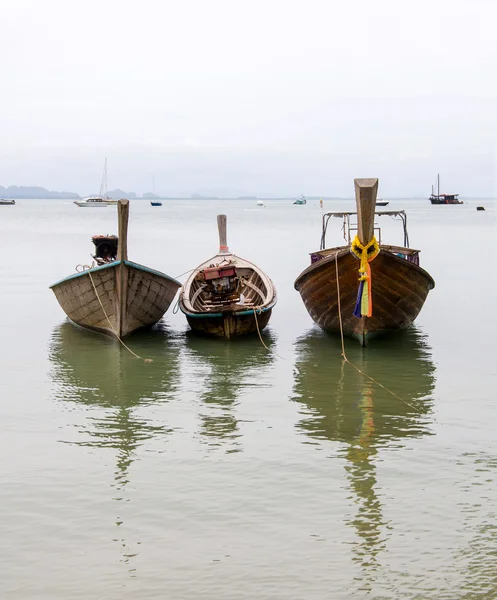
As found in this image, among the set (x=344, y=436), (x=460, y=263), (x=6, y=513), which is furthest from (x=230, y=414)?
(x=460, y=263)

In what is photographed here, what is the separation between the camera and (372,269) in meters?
15.1

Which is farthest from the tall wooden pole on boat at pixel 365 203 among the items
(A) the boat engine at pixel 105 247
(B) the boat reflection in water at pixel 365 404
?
(A) the boat engine at pixel 105 247

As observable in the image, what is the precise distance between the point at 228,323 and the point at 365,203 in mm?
4207

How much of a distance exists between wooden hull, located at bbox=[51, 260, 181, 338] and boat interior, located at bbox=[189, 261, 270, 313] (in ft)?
2.59

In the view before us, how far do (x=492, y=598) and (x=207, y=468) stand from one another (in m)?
3.61

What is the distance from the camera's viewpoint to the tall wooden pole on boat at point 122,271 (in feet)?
52.0

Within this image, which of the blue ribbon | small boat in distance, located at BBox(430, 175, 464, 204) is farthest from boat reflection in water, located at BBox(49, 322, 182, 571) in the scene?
small boat in distance, located at BBox(430, 175, 464, 204)

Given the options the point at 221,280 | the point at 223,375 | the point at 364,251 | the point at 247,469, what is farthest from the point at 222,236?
the point at 247,469

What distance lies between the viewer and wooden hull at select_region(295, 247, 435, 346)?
15.2 m

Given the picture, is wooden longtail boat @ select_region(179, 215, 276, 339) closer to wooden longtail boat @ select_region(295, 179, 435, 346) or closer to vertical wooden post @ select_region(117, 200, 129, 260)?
wooden longtail boat @ select_region(295, 179, 435, 346)

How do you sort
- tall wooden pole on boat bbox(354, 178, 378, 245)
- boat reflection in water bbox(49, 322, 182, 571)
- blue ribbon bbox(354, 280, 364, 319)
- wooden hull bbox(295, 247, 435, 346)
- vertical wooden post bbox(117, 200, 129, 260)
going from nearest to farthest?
1. boat reflection in water bbox(49, 322, 182, 571)
2. tall wooden pole on boat bbox(354, 178, 378, 245)
3. blue ribbon bbox(354, 280, 364, 319)
4. wooden hull bbox(295, 247, 435, 346)
5. vertical wooden post bbox(117, 200, 129, 260)

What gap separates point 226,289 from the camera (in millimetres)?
17125

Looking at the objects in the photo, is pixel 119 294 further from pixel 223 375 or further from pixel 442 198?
pixel 442 198

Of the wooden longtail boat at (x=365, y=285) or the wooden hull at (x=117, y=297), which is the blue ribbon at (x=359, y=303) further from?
Result: the wooden hull at (x=117, y=297)
